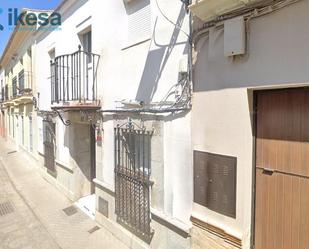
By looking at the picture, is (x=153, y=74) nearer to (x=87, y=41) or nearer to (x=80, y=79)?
(x=80, y=79)

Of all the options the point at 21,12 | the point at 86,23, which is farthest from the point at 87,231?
the point at 21,12

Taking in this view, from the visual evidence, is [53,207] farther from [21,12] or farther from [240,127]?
[21,12]

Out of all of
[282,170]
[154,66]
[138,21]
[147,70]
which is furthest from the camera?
[138,21]

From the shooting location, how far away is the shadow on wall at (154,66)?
13.6ft

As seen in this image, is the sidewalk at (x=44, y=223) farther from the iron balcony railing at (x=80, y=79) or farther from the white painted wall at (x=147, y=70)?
the iron balcony railing at (x=80, y=79)

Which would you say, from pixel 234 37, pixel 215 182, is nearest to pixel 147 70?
pixel 234 37

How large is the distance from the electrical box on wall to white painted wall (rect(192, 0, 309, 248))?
10 centimetres

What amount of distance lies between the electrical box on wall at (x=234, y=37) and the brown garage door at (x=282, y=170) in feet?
2.07

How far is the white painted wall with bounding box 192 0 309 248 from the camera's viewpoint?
2.70 metres

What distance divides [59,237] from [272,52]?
18.9ft

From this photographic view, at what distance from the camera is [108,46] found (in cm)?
586

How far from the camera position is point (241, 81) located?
318 centimetres

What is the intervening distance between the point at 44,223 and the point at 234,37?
6312 millimetres

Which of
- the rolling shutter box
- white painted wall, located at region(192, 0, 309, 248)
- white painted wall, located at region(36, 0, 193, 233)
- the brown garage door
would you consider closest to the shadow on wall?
white painted wall, located at region(36, 0, 193, 233)
